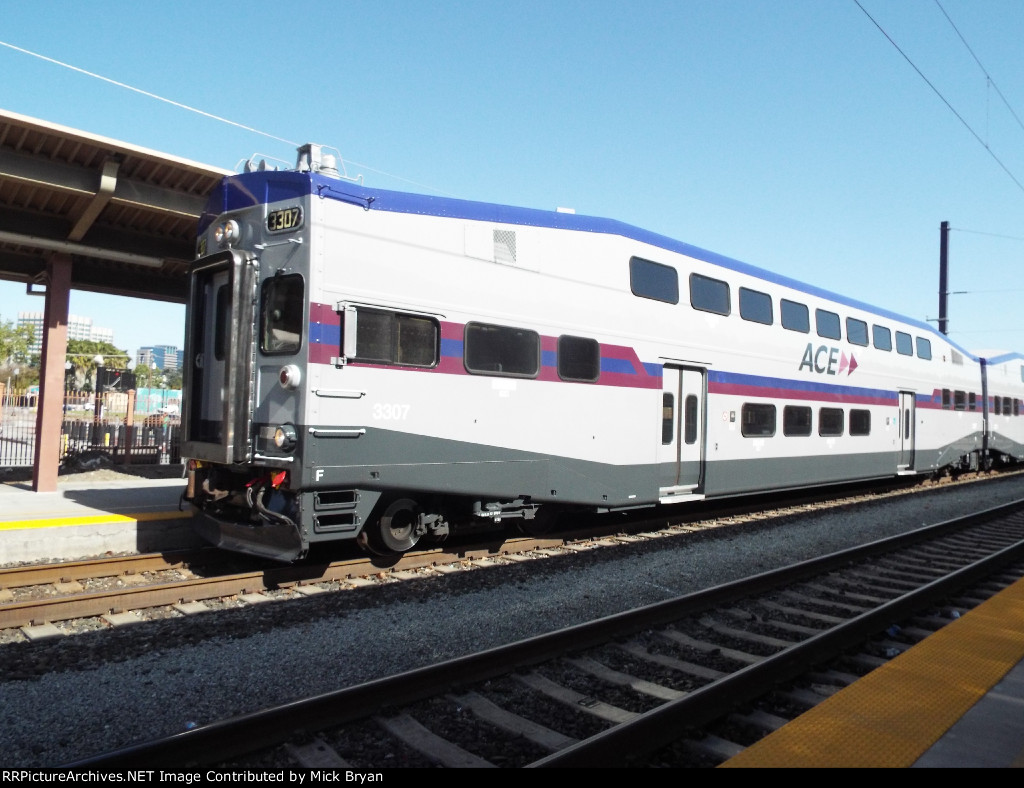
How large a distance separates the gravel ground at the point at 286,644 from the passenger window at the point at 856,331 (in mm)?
7427

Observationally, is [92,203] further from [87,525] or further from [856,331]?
[856,331]

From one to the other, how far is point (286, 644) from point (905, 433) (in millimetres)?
15712

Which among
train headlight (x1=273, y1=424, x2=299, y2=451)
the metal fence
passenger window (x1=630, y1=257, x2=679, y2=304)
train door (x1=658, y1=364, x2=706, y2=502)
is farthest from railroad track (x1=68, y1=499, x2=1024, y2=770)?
the metal fence

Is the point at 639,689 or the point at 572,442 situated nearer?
the point at 639,689

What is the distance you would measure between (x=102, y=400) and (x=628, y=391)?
14.2 m

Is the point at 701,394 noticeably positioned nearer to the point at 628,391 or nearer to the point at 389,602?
the point at 628,391

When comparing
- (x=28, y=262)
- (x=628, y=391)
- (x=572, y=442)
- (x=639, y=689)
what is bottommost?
(x=639, y=689)

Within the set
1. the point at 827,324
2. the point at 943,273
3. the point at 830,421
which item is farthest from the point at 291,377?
the point at 943,273

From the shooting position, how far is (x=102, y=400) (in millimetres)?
17656

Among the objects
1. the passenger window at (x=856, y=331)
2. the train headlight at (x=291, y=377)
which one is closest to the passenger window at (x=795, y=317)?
the passenger window at (x=856, y=331)

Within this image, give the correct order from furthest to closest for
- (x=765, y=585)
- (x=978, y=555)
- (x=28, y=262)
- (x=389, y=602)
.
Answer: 1. (x=28, y=262)
2. (x=978, y=555)
3. (x=765, y=585)
4. (x=389, y=602)

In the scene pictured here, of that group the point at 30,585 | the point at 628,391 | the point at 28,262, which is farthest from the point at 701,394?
the point at 28,262

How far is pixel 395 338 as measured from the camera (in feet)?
23.3

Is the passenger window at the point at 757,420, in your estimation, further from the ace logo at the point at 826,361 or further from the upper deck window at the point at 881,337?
the upper deck window at the point at 881,337
